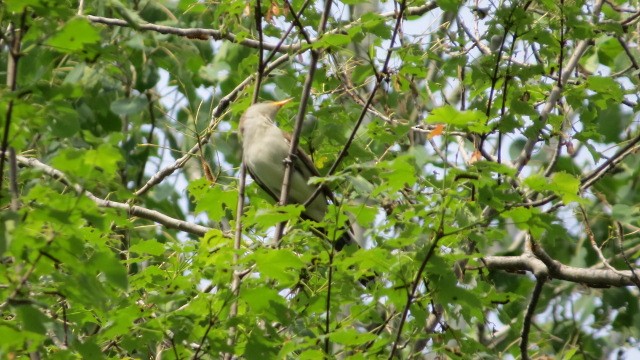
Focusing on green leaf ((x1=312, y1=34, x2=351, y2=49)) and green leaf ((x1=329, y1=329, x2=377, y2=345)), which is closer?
green leaf ((x1=329, y1=329, x2=377, y2=345))

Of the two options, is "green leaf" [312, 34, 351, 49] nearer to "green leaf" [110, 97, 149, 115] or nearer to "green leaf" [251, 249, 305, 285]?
"green leaf" [251, 249, 305, 285]

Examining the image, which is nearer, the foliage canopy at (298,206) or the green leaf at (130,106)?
the foliage canopy at (298,206)

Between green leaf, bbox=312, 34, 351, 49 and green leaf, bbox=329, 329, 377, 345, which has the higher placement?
green leaf, bbox=312, 34, 351, 49

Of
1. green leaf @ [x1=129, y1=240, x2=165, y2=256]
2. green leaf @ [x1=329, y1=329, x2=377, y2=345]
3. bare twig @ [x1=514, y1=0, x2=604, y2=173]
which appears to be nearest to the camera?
green leaf @ [x1=329, y1=329, x2=377, y2=345]

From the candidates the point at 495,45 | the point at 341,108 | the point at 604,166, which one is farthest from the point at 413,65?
the point at 604,166

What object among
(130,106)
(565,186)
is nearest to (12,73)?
(565,186)

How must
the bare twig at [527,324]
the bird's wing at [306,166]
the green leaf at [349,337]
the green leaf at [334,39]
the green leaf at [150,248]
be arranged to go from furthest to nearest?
the bird's wing at [306,166] → the bare twig at [527,324] → the green leaf at [150,248] → the green leaf at [334,39] → the green leaf at [349,337]

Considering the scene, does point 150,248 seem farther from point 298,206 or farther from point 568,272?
point 568,272

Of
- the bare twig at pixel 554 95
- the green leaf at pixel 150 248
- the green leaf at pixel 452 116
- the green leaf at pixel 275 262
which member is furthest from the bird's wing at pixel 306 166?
the green leaf at pixel 452 116

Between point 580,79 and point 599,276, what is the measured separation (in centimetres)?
121

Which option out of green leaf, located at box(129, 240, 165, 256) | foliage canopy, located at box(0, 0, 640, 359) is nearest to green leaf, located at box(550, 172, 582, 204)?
foliage canopy, located at box(0, 0, 640, 359)

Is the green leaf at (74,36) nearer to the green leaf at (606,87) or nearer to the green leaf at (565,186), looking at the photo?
the green leaf at (565,186)

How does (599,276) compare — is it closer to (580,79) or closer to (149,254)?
(580,79)

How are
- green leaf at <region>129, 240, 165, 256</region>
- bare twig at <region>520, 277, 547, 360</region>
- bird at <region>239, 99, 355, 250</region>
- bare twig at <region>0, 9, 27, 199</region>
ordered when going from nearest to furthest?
bare twig at <region>0, 9, 27, 199</region> < green leaf at <region>129, 240, 165, 256</region> < bare twig at <region>520, 277, 547, 360</region> < bird at <region>239, 99, 355, 250</region>
